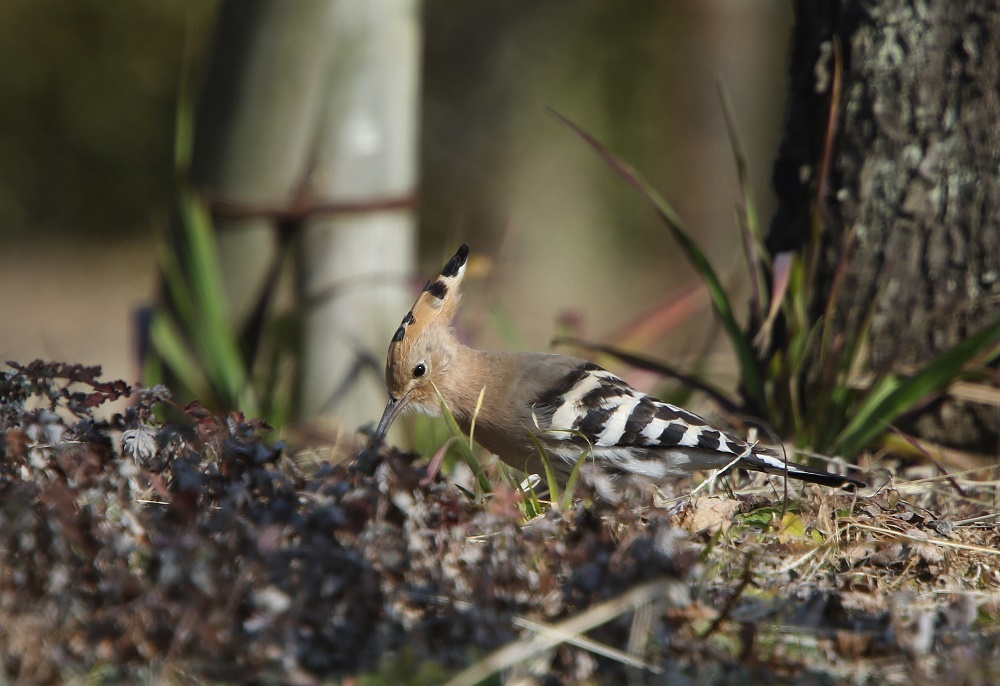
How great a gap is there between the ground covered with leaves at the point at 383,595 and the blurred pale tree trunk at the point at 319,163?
2.08m

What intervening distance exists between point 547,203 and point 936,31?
7.36 m

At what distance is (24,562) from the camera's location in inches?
57.2

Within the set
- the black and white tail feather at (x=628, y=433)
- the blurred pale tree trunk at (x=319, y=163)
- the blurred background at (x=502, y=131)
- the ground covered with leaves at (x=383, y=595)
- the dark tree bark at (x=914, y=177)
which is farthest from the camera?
the blurred background at (x=502, y=131)

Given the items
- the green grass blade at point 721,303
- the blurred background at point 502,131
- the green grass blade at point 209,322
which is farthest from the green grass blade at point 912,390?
the blurred background at point 502,131

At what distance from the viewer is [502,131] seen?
10.2 metres

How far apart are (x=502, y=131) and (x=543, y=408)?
26.0ft

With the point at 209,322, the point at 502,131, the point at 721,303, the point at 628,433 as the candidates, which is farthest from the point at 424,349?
the point at 502,131

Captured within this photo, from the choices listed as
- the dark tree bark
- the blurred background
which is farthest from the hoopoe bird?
the blurred background

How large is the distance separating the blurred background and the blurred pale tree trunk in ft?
17.1

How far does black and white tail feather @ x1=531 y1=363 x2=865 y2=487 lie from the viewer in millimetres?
2531

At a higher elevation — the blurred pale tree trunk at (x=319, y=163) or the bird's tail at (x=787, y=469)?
the blurred pale tree trunk at (x=319, y=163)

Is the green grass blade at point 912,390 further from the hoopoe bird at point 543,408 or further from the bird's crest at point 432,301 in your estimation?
the bird's crest at point 432,301

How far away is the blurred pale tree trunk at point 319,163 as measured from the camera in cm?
377

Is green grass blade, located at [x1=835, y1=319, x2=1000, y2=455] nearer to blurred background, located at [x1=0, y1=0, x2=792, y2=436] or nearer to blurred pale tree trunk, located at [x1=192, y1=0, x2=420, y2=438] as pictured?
blurred pale tree trunk, located at [x1=192, y1=0, x2=420, y2=438]
